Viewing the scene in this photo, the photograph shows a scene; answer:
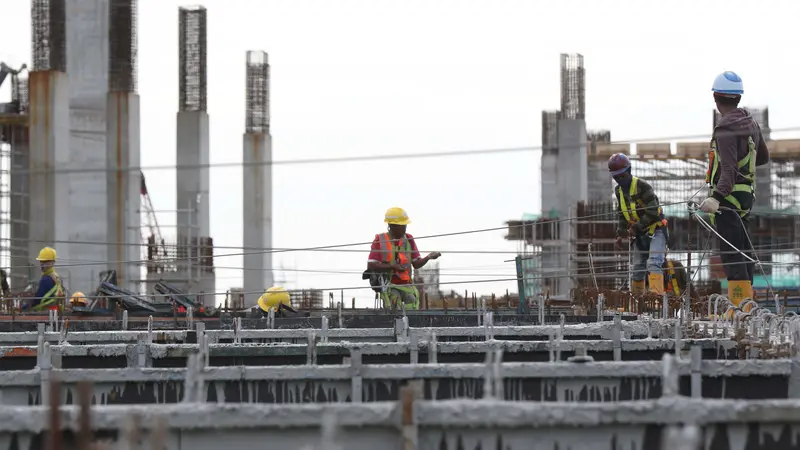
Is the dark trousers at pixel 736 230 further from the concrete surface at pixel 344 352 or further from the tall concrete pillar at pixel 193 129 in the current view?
the tall concrete pillar at pixel 193 129

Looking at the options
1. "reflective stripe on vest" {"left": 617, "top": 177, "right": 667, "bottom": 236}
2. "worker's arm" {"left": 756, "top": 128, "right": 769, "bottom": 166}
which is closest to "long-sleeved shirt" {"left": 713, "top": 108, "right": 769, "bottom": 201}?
"worker's arm" {"left": 756, "top": 128, "right": 769, "bottom": 166}

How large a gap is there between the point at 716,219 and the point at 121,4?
26.7m

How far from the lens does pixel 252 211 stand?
44.4 metres

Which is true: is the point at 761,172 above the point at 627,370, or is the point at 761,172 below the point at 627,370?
above

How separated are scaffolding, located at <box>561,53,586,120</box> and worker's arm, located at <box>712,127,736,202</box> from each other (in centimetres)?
3726

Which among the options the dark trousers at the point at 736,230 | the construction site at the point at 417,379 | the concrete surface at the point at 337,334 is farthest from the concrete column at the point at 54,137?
the dark trousers at the point at 736,230

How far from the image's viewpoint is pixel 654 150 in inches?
1903

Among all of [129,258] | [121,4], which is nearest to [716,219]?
[129,258]

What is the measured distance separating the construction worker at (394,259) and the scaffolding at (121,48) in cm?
2168

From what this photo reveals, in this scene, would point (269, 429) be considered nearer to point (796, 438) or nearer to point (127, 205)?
point (796, 438)

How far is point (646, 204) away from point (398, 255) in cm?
272

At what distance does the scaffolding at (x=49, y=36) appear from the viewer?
1387 inches

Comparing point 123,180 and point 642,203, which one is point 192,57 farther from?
point 642,203

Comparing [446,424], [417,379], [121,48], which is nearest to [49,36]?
[121,48]
